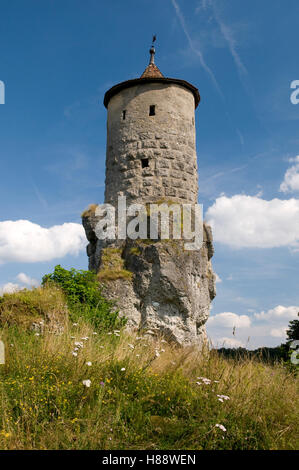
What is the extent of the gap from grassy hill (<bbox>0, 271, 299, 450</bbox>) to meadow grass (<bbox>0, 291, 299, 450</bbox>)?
0.5 inches

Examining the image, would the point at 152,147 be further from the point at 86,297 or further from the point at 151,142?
the point at 86,297

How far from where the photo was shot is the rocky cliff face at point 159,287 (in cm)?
1170

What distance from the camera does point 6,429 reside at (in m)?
4.26

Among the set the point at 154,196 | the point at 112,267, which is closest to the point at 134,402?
the point at 112,267

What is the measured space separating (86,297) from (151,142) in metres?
6.19

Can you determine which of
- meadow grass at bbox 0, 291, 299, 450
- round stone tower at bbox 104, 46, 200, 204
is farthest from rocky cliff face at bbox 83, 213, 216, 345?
meadow grass at bbox 0, 291, 299, 450

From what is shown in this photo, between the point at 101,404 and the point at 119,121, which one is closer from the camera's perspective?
the point at 101,404

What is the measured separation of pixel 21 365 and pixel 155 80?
1182cm

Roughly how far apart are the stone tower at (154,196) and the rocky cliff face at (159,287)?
0.10 feet

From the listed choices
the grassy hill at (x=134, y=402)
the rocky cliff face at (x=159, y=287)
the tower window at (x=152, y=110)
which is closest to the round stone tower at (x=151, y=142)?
the tower window at (x=152, y=110)
